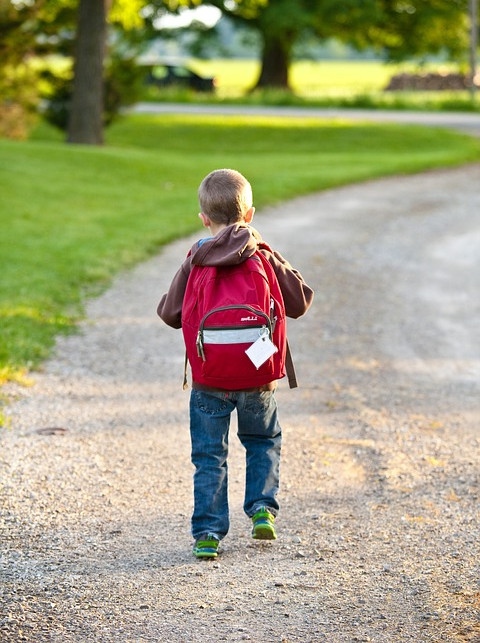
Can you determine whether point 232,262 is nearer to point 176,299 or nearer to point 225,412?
point 176,299

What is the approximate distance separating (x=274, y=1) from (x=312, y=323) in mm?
30847

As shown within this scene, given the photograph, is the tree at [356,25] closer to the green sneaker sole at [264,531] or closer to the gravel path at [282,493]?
the gravel path at [282,493]

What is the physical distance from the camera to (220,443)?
13.4 ft

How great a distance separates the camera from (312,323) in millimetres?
8281

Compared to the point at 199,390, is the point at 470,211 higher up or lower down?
lower down

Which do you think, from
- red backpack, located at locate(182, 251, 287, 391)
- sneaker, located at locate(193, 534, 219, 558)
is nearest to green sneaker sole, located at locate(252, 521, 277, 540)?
sneaker, located at locate(193, 534, 219, 558)

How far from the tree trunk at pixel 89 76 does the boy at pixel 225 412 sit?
1843 centimetres

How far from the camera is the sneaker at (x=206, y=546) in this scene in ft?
13.1

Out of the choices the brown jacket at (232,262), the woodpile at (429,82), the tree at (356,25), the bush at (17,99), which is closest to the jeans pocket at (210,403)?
the brown jacket at (232,262)

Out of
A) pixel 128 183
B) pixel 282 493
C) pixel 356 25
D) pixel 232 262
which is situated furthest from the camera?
pixel 356 25

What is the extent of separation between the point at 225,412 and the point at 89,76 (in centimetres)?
1882

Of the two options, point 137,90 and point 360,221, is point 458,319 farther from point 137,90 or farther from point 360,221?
point 137,90

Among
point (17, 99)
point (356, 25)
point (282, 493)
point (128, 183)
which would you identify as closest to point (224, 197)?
point (282, 493)

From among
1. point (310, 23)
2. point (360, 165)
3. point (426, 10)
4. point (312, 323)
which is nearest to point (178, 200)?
point (360, 165)
